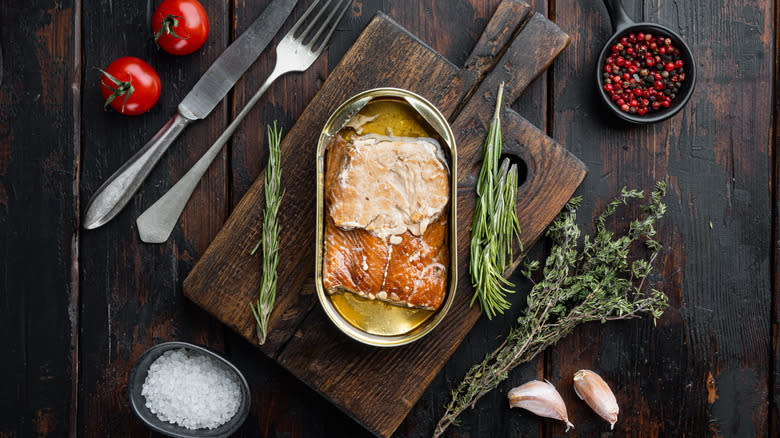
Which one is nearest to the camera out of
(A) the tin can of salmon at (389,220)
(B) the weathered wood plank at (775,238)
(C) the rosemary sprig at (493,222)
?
(A) the tin can of salmon at (389,220)

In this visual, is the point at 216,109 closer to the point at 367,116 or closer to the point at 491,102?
the point at 367,116

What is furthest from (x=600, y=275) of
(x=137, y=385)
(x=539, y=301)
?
(x=137, y=385)

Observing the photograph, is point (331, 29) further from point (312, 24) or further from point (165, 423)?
point (165, 423)

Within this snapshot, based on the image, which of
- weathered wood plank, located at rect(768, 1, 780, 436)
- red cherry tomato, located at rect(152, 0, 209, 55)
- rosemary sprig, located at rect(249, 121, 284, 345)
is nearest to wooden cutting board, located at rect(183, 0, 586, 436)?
rosemary sprig, located at rect(249, 121, 284, 345)

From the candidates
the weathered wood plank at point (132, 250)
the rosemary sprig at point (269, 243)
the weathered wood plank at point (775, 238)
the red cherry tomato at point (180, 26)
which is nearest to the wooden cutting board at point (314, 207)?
the rosemary sprig at point (269, 243)

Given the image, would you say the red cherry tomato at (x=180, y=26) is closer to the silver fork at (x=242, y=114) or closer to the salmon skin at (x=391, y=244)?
the silver fork at (x=242, y=114)

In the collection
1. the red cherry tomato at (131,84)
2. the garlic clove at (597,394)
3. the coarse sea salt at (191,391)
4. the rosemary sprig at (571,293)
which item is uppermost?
the red cherry tomato at (131,84)
